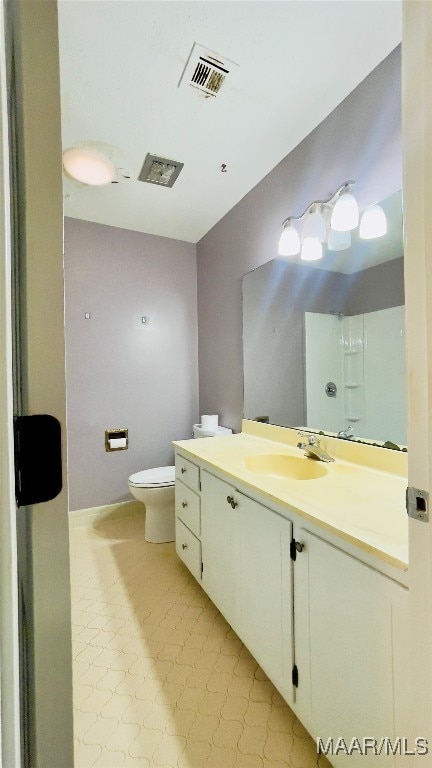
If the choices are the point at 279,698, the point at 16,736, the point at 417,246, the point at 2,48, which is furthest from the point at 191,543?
the point at 2,48

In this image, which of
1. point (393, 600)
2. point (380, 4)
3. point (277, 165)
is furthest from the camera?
point (277, 165)

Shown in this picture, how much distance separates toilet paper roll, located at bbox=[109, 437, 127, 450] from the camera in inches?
103

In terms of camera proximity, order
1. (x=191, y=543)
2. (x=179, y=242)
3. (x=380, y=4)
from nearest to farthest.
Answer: (x=380, y=4)
(x=191, y=543)
(x=179, y=242)

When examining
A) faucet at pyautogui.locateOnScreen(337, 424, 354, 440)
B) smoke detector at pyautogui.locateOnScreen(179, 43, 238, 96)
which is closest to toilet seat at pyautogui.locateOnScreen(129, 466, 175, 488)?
faucet at pyautogui.locateOnScreen(337, 424, 354, 440)

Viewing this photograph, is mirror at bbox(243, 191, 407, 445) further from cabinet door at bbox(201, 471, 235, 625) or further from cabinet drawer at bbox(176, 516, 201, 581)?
cabinet drawer at bbox(176, 516, 201, 581)

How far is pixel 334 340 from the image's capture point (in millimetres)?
1533

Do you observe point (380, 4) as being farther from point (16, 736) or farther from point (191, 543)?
point (191, 543)

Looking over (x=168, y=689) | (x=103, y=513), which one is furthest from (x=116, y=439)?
(x=168, y=689)

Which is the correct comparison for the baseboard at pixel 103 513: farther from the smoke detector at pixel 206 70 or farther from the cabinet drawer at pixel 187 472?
the smoke detector at pixel 206 70

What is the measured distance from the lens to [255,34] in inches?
46.0

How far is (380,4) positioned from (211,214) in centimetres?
150

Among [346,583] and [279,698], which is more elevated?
[346,583]

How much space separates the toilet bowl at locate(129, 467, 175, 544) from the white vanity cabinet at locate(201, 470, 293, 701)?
2.16 feet

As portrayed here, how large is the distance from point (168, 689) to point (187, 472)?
0.84m
